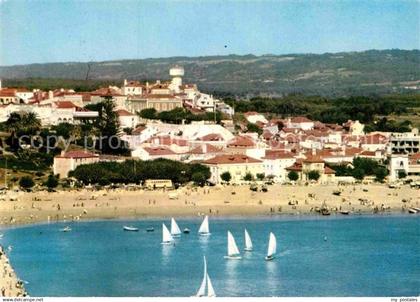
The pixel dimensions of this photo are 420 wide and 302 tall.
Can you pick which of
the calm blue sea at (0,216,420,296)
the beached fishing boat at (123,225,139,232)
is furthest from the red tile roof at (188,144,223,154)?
the beached fishing boat at (123,225,139,232)

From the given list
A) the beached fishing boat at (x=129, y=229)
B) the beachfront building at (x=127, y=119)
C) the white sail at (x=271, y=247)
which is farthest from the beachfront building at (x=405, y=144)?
the white sail at (x=271, y=247)

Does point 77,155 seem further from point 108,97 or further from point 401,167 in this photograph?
point 401,167

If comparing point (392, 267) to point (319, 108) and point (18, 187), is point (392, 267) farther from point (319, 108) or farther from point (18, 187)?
point (319, 108)

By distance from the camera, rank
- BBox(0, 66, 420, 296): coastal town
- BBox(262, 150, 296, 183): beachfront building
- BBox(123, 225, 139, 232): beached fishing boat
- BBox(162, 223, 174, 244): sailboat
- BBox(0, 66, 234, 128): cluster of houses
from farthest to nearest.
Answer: BBox(0, 66, 234, 128): cluster of houses → BBox(262, 150, 296, 183): beachfront building → BBox(0, 66, 420, 296): coastal town → BBox(123, 225, 139, 232): beached fishing boat → BBox(162, 223, 174, 244): sailboat

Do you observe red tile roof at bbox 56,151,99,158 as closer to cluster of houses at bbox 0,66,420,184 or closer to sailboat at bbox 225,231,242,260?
cluster of houses at bbox 0,66,420,184

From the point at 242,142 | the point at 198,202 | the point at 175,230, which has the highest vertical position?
the point at 242,142

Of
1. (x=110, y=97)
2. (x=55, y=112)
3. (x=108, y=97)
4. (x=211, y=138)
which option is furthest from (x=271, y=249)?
(x=110, y=97)

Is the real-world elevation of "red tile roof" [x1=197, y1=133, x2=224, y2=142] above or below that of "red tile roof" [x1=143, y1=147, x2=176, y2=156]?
above
